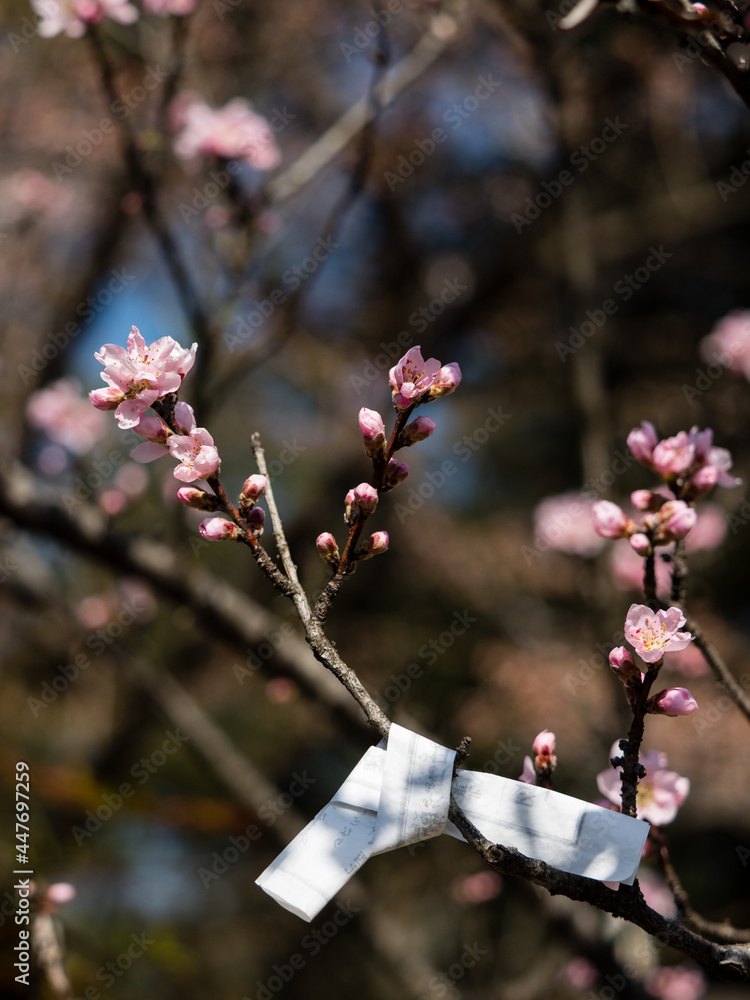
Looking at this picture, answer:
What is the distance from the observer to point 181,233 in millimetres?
4609

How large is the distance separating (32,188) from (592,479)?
2.75m

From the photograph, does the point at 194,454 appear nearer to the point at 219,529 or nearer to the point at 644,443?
the point at 219,529

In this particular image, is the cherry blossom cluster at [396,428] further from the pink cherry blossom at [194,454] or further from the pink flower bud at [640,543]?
the pink flower bud at [640,543]

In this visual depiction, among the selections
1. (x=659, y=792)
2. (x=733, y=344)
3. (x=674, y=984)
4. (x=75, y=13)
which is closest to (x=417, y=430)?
(x=659, y=792)

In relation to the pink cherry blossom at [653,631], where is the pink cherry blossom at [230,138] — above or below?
above

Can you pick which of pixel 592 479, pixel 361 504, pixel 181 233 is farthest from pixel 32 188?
pixel 361 504

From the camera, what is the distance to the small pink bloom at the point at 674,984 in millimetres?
2186

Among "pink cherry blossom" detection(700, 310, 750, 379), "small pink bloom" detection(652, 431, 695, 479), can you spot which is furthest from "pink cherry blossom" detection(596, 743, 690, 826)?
"pink cherry blossom" detection(700, 310, 750, 379)

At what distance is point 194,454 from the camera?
0.97 metres

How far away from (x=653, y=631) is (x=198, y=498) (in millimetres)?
652

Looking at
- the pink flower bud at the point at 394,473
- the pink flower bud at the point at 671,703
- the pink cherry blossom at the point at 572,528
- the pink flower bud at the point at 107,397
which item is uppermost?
the pink flower bud at the point at 107,397

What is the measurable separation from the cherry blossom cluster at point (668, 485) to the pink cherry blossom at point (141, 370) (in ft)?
2.38

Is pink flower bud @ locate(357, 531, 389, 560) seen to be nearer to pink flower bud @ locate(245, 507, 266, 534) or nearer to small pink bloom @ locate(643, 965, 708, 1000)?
pink flower bud @ locate(245, 507, 266, 534)

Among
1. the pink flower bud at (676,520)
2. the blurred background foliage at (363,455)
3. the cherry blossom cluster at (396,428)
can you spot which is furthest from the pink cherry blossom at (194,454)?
the blurred background foliage at (363,455)
